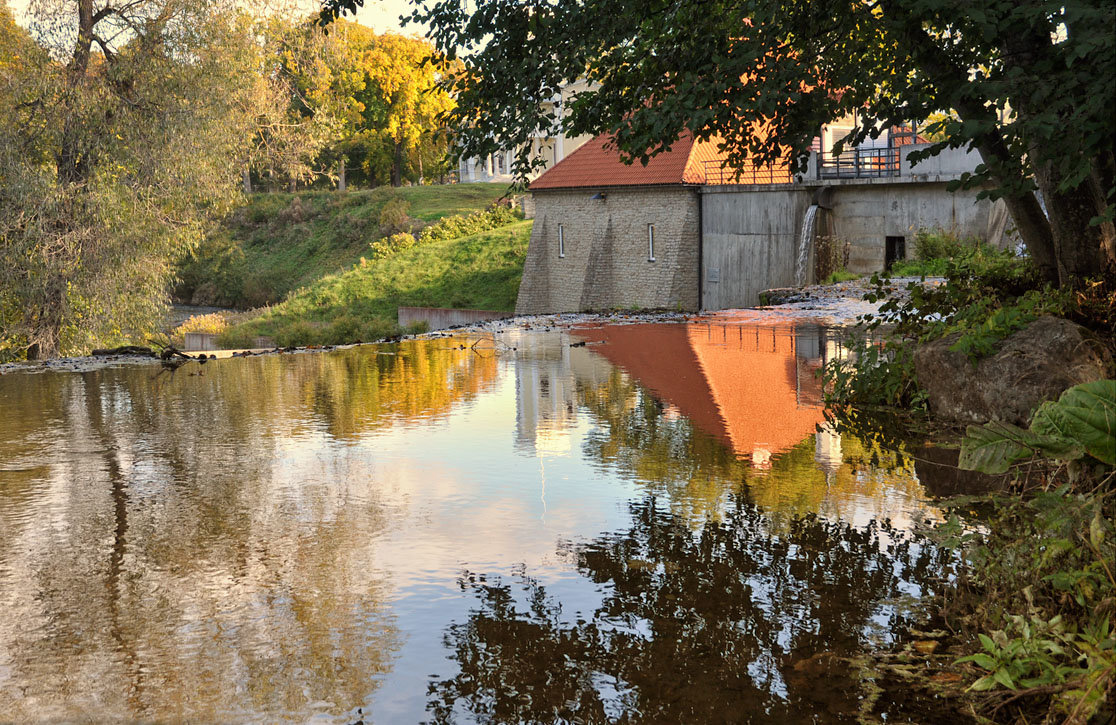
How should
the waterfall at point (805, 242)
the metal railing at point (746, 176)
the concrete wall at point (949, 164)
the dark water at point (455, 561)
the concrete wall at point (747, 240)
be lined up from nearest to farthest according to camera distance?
the dark water at point (455, 561), the concrete wall at point (949, 164), the waterfall at point (805, 242), the concrete wall at point (747, 240), the metal railing at point (746, 176)

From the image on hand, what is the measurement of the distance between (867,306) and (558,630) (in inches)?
693

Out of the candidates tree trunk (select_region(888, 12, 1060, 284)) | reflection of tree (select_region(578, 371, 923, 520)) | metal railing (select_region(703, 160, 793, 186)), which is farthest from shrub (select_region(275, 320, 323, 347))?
tree trunk (select_region(888, 12, 1060, 284))

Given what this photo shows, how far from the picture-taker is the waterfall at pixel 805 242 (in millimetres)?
29234

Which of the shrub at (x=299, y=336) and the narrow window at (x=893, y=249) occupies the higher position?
the narrow window at (x=893, y=249)

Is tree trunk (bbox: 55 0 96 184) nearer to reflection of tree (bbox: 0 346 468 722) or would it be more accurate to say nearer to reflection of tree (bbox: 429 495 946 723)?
reflection of tree (bbox: 0 346 468 722)

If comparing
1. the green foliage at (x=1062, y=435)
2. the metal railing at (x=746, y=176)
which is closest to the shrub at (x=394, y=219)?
the metal railing at (x=746, y=176)

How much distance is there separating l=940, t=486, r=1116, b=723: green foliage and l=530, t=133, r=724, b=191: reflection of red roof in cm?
2677

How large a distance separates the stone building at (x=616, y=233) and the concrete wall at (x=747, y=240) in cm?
65

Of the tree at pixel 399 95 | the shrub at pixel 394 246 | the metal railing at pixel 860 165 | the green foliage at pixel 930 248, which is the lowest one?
the green foliage at pixel 930 248

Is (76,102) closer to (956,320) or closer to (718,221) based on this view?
(718,221)

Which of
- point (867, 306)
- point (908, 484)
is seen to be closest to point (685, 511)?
point (908, 484)

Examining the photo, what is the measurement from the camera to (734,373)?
13.6 metres

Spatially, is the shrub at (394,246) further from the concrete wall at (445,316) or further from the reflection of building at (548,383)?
the reflection of building at (548,383)

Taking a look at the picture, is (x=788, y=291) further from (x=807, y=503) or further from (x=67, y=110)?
(x=807, y=503)
